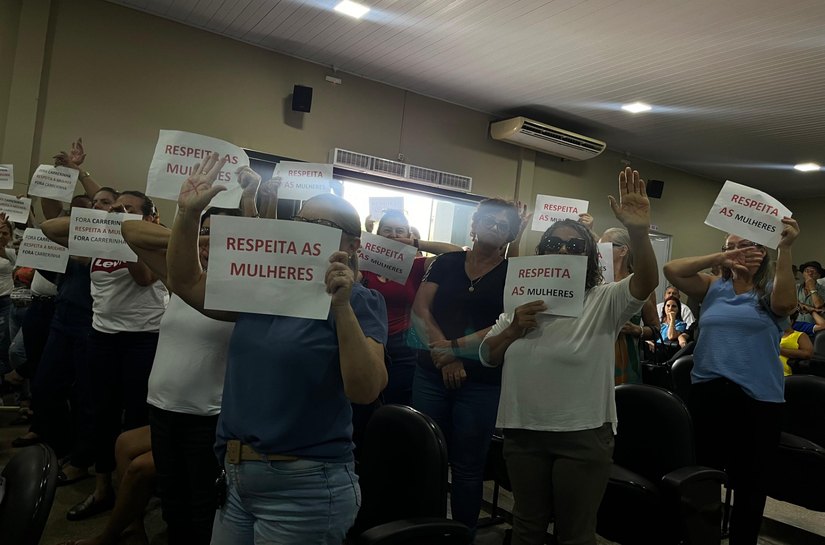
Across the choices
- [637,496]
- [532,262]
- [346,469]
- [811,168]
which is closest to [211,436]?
[346,469]

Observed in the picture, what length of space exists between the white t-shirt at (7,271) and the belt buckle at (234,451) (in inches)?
134

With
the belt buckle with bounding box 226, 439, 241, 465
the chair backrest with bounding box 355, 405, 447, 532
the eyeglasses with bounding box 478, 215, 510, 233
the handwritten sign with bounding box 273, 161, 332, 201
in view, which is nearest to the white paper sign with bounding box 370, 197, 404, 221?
Answer: the handwritten sign with bounding box 273, 161, 332, 201

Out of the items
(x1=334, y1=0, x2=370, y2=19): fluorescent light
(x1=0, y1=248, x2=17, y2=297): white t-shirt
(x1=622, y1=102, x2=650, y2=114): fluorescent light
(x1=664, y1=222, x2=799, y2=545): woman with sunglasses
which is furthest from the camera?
(x1=622, y1=102, x2=650, y2=114): fluorescent light

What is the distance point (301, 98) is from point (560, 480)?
4.48m

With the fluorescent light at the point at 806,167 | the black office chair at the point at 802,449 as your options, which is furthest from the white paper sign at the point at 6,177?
the fluorescent light at the point at 806,167

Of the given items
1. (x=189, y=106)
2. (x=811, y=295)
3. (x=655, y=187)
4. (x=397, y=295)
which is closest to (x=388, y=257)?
(x=397, y=295)

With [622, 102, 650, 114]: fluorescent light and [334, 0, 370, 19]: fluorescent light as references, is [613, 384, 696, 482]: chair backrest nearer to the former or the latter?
[334, 0, 370, 19]: fluorescent light

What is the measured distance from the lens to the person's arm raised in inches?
65.6

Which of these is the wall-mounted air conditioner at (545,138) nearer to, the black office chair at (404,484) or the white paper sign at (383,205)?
the white paper sign at (383,205)

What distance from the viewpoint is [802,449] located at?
2.63 m

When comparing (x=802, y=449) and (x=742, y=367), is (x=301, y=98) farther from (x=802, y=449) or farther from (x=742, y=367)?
(x=802, y=449)

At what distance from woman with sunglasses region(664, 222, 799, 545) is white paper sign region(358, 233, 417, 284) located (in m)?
1.14

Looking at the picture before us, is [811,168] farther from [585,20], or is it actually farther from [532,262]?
[532,262]

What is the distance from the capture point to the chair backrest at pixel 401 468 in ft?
4.77
